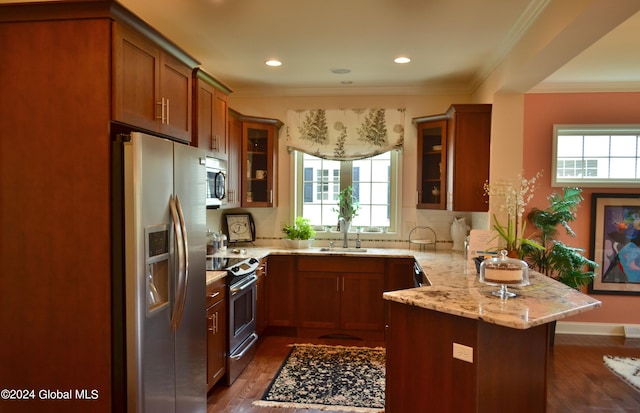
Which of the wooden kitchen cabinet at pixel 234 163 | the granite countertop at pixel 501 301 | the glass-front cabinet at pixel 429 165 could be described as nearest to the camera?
the granite countertop at pixel 501 301

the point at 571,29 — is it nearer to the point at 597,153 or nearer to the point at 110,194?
the point at 110,194

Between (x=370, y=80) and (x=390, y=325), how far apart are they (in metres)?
3.10

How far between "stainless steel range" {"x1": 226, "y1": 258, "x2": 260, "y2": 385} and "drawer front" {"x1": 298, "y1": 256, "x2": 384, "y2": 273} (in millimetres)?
647

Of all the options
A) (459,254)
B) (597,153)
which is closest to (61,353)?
(459,254)

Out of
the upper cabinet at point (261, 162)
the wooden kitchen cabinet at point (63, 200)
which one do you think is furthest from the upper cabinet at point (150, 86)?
the upper cabinet at point (261, 162)

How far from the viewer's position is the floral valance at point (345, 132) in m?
4.87

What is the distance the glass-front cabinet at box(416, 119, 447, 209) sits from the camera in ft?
14.9

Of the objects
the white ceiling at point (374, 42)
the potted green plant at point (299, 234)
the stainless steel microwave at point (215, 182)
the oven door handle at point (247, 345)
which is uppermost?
the white ceiling at point (374, 42)

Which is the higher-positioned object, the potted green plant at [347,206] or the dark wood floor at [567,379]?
the potted green plant at [347,206]

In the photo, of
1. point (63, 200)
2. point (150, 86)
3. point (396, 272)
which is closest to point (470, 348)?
point (63, 200)

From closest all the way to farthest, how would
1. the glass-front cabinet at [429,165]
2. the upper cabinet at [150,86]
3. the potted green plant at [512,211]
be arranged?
the upper cabinet at [150,86]
the potted green plant at [512,211]
the glass-front cabinet at [429,165]

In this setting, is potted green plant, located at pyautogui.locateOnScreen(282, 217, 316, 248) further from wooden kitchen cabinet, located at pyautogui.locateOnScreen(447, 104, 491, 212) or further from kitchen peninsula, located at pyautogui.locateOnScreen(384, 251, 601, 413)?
kitchen peninsula, located at pyautogui.locateOnScreen(384, 251, 601, 413)

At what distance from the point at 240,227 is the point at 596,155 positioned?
4.13 meters

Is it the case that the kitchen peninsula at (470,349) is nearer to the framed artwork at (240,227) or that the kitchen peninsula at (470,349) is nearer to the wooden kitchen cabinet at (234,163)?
the wooden kitchen cabinet at (234,163)
